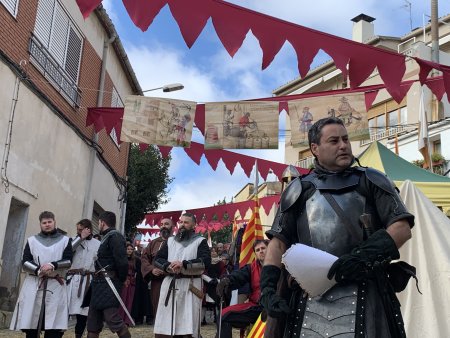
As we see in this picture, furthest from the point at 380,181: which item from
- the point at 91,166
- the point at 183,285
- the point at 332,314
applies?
the point at 91,166

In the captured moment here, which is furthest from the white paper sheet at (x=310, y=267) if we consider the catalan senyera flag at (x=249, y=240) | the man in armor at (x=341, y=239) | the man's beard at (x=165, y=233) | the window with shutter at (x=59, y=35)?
the window with shutter at (x=59, y=35)

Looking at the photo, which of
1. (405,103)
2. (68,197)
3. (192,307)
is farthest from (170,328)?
(405,103)

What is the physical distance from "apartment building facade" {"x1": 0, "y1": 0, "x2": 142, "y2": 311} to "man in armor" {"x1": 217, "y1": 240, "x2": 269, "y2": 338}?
4.65 meters

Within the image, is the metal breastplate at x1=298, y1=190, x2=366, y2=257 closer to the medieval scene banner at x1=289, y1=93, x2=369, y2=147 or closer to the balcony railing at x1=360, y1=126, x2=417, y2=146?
the medieval scene banner at x1=289, y1=93, x2=369, y2=147

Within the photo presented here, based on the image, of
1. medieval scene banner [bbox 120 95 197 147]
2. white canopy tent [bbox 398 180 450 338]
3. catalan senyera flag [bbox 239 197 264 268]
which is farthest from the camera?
medieval scene banner [bbox 120 95 197 147]

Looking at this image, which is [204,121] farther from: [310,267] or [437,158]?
[437,158]

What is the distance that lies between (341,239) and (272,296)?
44 centimetres

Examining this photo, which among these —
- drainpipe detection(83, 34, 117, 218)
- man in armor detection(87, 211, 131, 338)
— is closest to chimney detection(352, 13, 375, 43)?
drainpipe detection(83, 34, 117, 218)

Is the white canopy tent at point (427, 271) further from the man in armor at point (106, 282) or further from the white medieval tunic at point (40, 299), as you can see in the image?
the white medieval tunic at point (40, 299)

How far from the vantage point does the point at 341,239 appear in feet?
8.50

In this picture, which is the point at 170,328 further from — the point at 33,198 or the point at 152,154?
the point at 152,154

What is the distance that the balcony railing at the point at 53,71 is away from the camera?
10406 mm

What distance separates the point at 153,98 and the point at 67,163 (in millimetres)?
4107

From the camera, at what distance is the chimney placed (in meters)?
28.4
